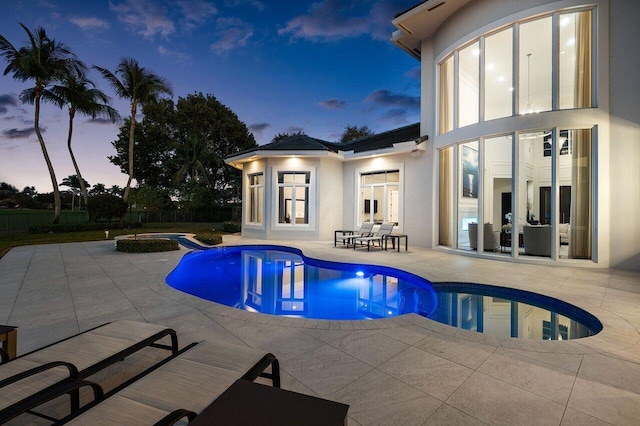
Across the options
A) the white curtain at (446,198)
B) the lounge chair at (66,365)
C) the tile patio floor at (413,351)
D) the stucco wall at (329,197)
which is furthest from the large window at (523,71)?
the lounge chair at (66,365)

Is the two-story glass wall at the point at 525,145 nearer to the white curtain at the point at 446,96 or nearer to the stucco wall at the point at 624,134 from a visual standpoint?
the white curtain at the point at 446,96

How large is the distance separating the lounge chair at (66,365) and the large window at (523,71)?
9908 millimetres

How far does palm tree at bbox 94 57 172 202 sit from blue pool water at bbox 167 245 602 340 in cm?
1710

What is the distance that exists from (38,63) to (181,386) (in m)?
22.0

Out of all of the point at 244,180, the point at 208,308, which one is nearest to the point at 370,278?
the point at 208,308

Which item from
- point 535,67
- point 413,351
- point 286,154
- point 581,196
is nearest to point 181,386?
point 413,351

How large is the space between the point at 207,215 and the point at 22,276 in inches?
812

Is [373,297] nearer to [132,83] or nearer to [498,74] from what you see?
[498,74]

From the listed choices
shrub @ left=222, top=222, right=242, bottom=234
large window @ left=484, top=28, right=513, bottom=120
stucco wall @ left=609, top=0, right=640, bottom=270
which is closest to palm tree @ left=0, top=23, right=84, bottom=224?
shrub @ left=222, top=222, right=242, bottom=234

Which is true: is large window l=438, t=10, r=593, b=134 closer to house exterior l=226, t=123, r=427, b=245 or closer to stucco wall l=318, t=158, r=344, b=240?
house exterior l=226, t=123, r=427, b=245

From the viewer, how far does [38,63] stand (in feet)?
50.9

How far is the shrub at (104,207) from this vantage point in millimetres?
17047

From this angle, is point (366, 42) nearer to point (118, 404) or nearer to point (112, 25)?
point (112, 25)

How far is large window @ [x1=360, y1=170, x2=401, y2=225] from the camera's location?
1224 centimetres
